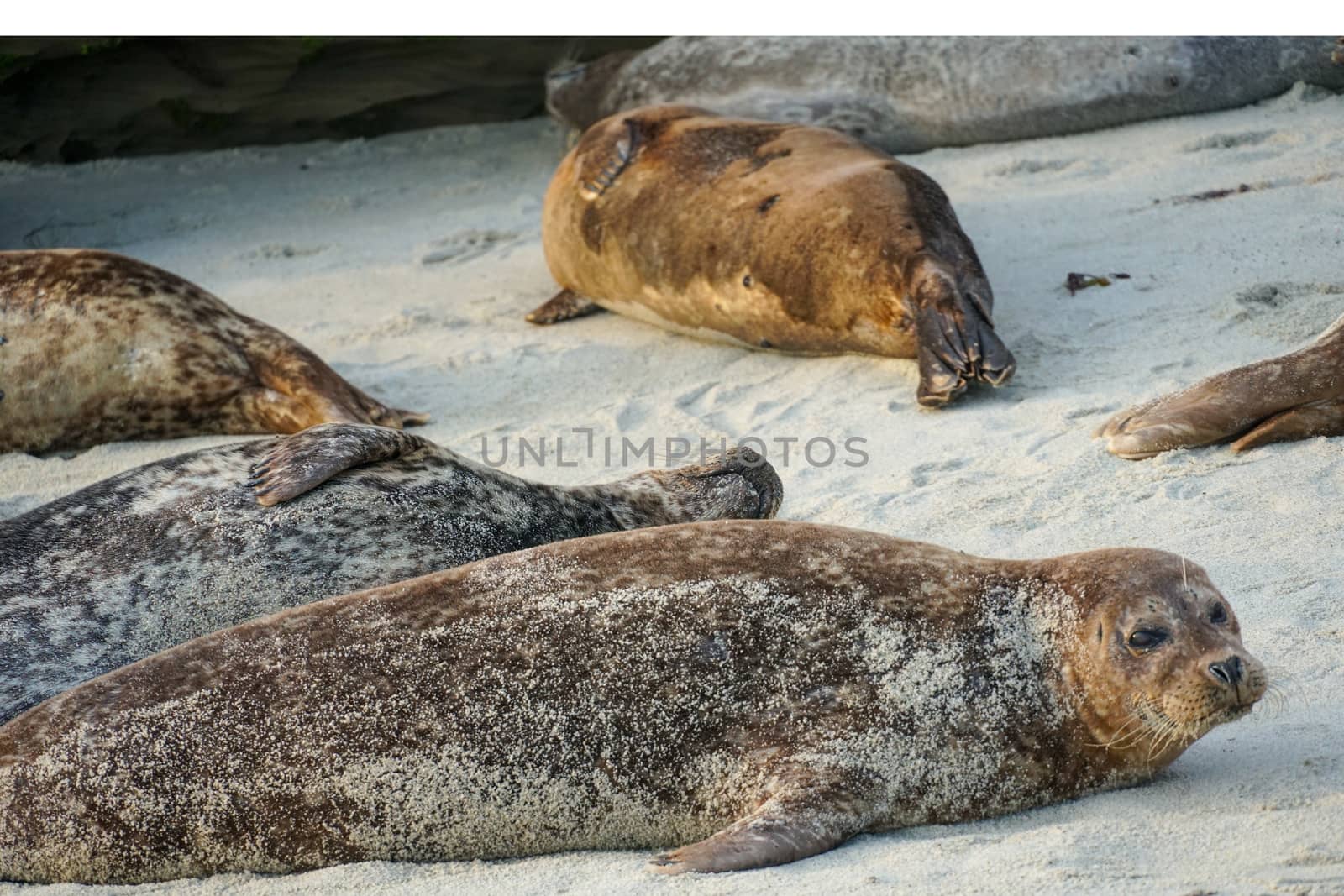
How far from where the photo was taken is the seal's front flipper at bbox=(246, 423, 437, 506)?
3.61 m

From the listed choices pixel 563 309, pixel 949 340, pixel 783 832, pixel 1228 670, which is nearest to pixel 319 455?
pixel 783 832

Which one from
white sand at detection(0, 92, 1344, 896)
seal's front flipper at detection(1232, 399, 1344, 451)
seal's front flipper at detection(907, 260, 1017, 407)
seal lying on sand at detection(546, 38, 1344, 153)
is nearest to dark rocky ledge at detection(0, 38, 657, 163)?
white sand at detection(0, 92, 1344, 896)

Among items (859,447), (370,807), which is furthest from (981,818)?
(859,447)

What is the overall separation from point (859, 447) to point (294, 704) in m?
2.55

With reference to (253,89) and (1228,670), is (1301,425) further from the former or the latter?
(253,89)

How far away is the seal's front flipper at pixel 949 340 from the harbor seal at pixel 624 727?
230 centimetres

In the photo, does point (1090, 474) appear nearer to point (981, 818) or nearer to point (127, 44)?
point (981, 818)

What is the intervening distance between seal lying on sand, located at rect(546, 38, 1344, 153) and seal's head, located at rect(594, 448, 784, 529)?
4293 millimetres

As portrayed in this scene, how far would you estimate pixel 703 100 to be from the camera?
8352 mm

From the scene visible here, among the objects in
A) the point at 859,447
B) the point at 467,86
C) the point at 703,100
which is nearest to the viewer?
the point at 859,447

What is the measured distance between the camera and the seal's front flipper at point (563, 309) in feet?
22.6

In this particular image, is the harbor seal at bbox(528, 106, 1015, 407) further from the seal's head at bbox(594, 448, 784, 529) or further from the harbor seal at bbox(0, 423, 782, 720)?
the harbor seal at bbox(0, 423, 782, 720)

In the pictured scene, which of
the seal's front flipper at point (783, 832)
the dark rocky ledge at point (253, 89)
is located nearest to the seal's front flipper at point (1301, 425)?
the seal's front flipper at point (783, 832)

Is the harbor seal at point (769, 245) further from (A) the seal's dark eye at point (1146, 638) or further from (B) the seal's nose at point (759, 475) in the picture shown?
(A) the seal's dark eye at point (1146, 638)
